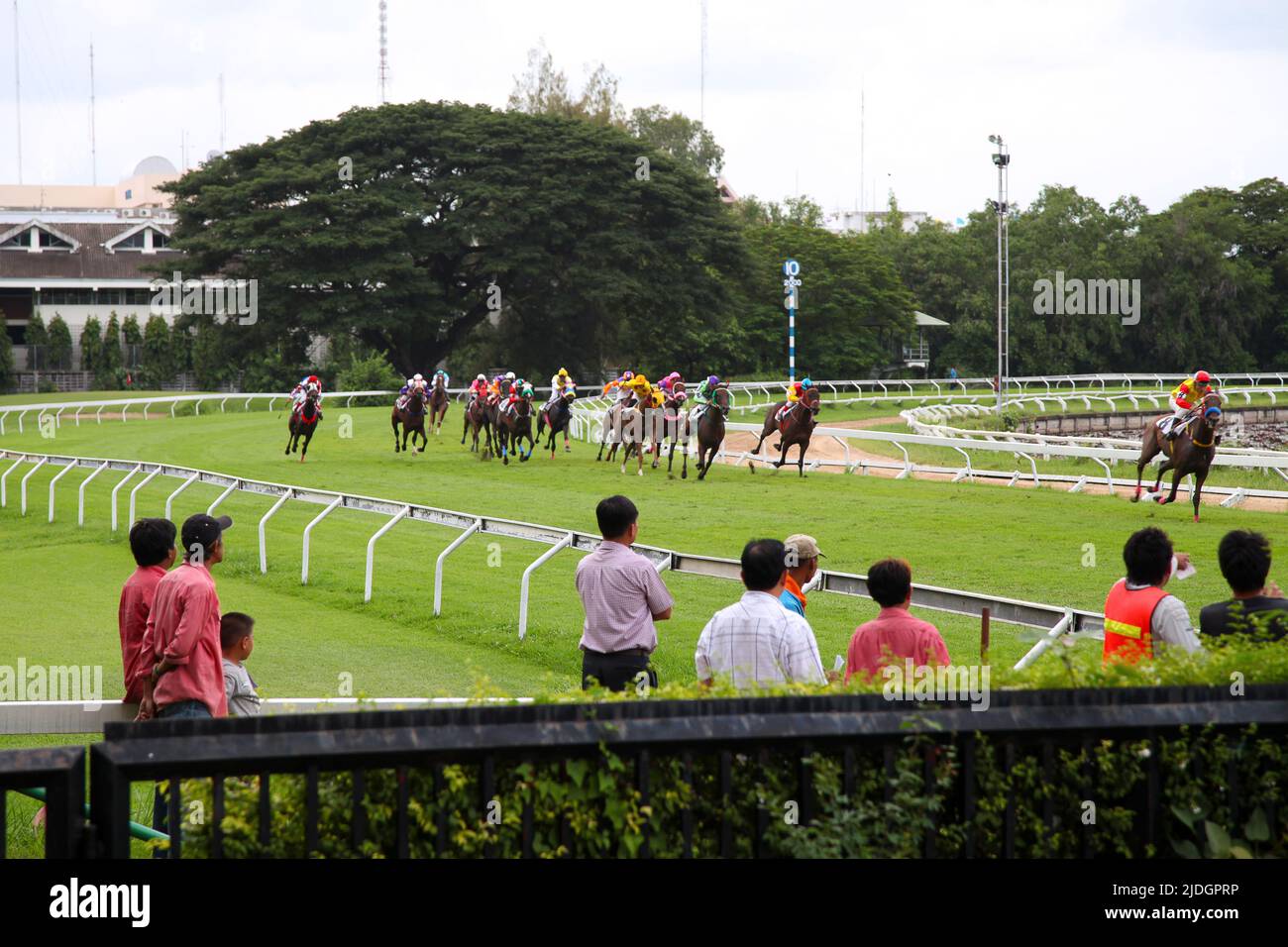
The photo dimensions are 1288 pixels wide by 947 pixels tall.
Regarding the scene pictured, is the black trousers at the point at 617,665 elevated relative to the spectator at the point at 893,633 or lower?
lower

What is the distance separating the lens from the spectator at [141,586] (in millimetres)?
5641

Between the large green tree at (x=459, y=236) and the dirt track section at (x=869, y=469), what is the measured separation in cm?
1224

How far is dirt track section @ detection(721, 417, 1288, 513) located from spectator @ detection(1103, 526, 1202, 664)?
13183 millimetres

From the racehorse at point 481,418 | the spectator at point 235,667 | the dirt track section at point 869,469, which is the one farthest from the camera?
the racehorse at point 481,418

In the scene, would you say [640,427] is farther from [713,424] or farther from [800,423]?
[800,423]

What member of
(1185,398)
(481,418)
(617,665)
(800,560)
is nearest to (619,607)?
(617,665)

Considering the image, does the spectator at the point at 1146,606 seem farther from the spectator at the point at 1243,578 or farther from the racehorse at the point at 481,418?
the racehorse at the point at 481,418

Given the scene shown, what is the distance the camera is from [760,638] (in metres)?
5.05

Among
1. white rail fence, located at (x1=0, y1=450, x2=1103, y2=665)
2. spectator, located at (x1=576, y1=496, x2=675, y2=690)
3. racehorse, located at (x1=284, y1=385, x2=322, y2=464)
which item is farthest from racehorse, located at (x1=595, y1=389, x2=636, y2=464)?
spectator, located at (x1=576, y1=496, x2=675, y2=690)

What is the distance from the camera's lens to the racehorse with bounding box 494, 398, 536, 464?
24547mm

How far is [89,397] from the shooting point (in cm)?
4362

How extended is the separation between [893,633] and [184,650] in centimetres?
258

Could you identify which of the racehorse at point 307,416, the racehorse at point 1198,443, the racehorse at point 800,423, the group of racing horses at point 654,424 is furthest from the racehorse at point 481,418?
the racehorse at point 1198,443
